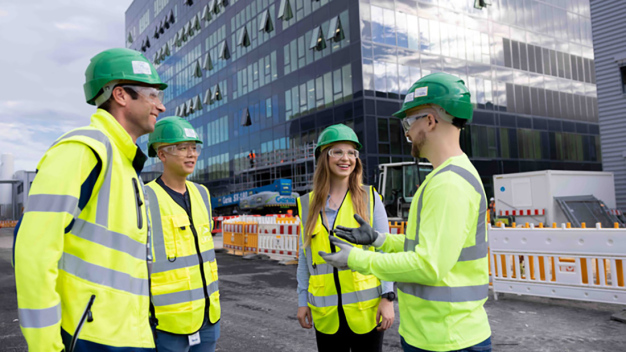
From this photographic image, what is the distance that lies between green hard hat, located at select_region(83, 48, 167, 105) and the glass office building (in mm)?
23380

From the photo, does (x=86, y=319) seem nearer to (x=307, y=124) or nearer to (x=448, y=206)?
(x=448, y=206)

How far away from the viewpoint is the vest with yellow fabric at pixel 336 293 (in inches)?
115

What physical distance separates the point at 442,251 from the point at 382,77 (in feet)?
82.4

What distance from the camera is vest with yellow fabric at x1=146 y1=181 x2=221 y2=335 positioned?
9.48 ft

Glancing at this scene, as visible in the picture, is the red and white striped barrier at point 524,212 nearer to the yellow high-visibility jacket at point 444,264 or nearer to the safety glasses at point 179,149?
the safety glasses at point 179,149

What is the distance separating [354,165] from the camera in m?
3.42

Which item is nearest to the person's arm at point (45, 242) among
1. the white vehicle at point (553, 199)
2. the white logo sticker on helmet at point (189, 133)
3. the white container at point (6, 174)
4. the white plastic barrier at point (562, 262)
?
the white logo sticker on helmet at point (189, 133)

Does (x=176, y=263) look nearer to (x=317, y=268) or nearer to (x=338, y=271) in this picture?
(x=317, y=268)

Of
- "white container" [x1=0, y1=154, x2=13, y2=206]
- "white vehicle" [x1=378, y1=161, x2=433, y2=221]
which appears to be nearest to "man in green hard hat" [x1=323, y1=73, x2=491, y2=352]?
"white vehicle" [x1=378, y1=161, x2=433, y2=221]

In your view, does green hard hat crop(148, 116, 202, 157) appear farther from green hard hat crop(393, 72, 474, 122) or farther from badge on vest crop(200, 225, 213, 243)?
green hard hat crop(393, 72, 474, 122)

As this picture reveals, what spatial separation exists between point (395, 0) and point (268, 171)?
14391mm

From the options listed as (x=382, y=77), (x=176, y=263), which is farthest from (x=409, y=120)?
(x=382, y=77)

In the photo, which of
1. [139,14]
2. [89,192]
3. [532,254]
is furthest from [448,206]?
[139,14]

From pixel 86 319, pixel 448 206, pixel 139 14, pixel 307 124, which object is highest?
pixel 139 14
